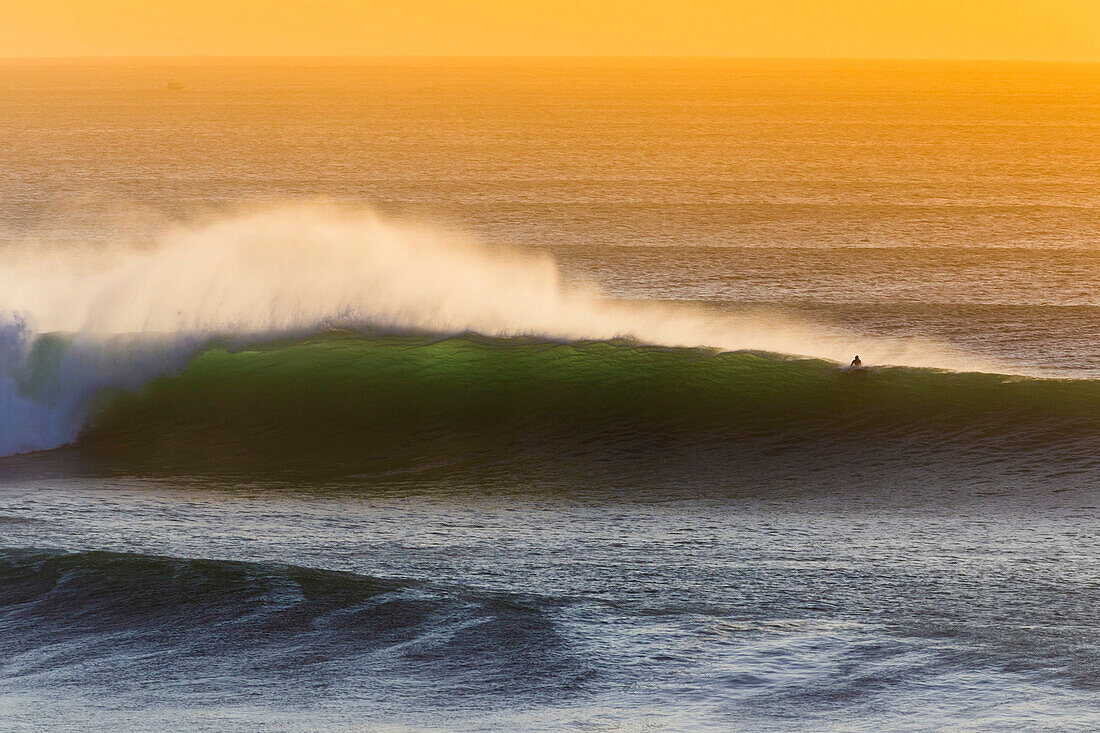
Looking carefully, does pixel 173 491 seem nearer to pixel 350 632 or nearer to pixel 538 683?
pixel 350 632

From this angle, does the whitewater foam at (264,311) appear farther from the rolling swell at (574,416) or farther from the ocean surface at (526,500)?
the rolling swell at (574,416)

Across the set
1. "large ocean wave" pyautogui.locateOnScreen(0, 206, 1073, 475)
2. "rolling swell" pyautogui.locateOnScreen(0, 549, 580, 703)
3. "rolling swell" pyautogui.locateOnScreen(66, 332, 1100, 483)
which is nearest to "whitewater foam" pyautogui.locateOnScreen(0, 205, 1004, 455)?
"large ocean wave" pyautogui.locateOnScreen(0, 206, 1073, 475)

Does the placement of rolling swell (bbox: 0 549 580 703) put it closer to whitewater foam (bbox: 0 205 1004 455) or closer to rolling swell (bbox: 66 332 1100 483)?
rolling swell (bbox: 66 332 1100 483)

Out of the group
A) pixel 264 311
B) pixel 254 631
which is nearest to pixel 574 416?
pixel 264 311

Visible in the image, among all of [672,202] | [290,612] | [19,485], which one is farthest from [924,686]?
[672,202]

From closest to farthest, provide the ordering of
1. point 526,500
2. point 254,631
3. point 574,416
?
1. point 254,631
2. point 526,500
3. point 574,416

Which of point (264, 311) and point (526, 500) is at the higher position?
point (264, 311)

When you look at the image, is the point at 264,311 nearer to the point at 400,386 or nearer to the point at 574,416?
the point at 400,386
